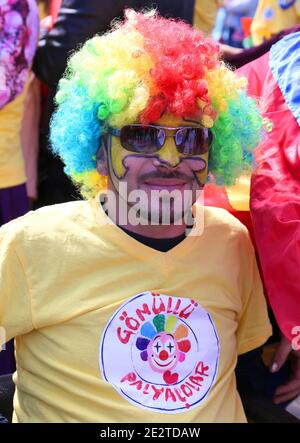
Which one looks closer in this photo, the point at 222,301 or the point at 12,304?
the point at 12,304

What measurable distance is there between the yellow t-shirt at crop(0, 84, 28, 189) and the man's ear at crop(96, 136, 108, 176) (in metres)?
0.82

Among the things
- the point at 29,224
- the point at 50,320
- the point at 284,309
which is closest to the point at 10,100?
the point at 29,224

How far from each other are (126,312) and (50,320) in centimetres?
18

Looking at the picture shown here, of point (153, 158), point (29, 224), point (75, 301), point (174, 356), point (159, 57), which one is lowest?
point (174, 356)

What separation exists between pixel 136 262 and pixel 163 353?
235 mm

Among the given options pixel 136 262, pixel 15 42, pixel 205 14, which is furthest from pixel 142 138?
pixel 205 14

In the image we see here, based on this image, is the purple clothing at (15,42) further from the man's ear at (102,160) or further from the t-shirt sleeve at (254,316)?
the t-shirt sleeve at (254,316)

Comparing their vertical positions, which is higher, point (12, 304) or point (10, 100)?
point (10, 100)

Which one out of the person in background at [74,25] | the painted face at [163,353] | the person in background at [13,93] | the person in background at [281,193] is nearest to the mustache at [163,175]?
the person in background at [281,193]

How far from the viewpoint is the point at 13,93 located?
8.66ft

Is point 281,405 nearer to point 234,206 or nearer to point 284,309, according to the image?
point 284,309
